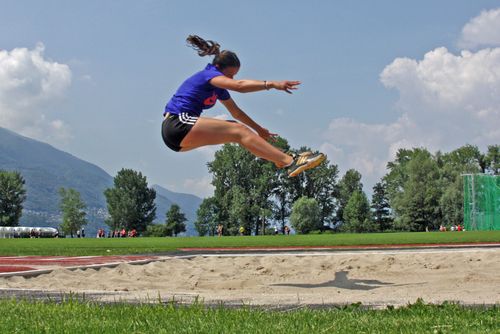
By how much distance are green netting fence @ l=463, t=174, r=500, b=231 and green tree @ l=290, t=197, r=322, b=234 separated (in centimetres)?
4313

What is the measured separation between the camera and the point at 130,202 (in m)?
111

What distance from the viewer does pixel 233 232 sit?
101 m

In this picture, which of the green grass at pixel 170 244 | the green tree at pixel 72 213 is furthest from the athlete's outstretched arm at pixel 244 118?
the green tree at pixel 72 213

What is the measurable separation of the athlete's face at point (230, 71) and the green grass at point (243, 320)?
11.3 feet

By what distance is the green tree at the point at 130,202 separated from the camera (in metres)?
111

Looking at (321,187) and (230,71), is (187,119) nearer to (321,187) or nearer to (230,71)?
(230,71)

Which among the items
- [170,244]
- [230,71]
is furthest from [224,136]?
[170,244]

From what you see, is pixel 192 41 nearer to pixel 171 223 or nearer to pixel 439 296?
pixel 439 296

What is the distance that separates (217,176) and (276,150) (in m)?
96.2

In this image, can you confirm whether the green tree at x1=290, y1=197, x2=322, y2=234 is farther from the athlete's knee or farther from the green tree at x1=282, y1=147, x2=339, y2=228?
the athlete's knee

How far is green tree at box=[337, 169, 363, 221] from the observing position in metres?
113

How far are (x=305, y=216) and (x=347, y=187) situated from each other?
72.1 ft

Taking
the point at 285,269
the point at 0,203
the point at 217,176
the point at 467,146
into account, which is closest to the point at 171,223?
the point at 217,176

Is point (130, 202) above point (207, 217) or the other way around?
above
